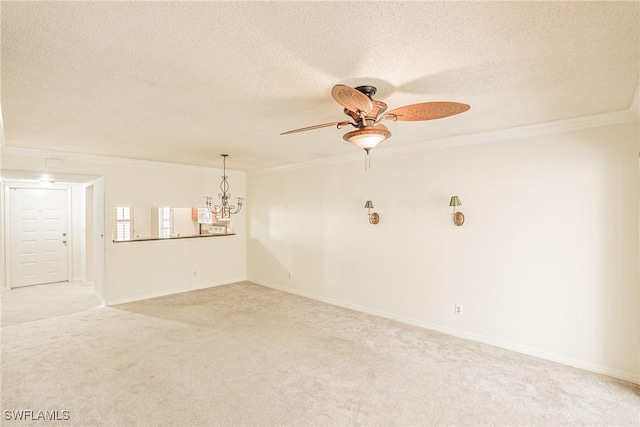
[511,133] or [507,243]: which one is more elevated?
[511,133]

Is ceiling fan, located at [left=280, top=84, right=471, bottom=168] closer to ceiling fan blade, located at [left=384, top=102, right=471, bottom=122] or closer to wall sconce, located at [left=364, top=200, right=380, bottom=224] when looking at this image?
ceiling fan blade, located at [left=384, top=102, right=471, bottom=122]

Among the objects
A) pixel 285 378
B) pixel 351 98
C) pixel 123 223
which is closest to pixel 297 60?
pixel 351 98

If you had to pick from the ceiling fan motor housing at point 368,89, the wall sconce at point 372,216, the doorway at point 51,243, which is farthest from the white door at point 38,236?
the ceiling fan motor housing at point 368,89

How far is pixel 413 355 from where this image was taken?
3.42m

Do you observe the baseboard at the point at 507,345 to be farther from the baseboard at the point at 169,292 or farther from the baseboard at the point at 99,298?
the baseboard at the point at 99,298

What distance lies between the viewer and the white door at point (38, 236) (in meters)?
6.40

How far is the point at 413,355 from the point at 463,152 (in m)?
2.41

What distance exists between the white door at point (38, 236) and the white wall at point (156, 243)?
217cm

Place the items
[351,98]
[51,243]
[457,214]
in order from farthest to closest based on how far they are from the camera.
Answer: [51,243] → [457,214] → [351,98]

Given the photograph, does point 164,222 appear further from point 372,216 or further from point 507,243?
point 507,243

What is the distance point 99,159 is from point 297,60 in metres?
A: 4.64

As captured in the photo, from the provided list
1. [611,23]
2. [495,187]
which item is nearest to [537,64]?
[611,23]

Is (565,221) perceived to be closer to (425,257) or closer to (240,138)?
(425,257)

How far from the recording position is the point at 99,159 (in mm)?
5090
